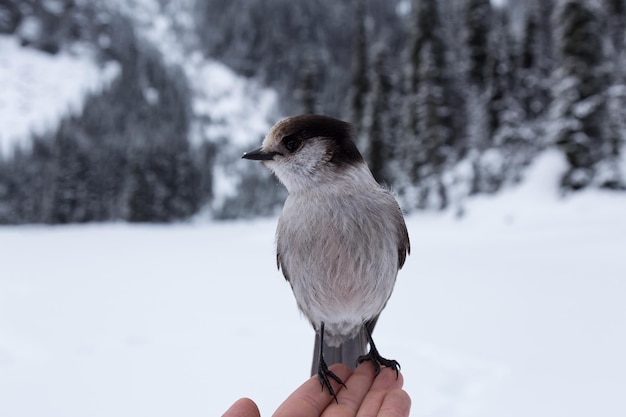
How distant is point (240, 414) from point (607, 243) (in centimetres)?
647

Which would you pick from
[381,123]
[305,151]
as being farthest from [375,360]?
[381,123]

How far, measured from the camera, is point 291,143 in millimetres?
1617

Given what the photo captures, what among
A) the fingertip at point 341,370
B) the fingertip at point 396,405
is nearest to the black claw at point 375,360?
the fingertip at point 341,370

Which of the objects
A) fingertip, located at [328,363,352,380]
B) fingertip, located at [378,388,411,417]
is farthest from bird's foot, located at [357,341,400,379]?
fingertip, located at [378,388,411,417]

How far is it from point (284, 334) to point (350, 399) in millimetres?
2216

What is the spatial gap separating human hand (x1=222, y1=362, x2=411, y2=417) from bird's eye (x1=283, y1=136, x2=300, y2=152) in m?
1.02

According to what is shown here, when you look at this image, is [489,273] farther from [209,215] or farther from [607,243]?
[209,215]

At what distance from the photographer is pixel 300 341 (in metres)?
3.71

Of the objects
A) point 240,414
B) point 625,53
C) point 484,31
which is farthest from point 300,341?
point 484,31

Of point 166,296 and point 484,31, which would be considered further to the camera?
point 484,31

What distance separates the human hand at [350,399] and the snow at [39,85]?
31007 mm

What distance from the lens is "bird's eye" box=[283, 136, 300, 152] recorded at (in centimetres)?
161

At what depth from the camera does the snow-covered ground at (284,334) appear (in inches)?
105

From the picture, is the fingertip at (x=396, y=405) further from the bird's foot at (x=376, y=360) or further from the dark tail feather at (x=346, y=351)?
the dark tail feather at (x=346, y=351)
